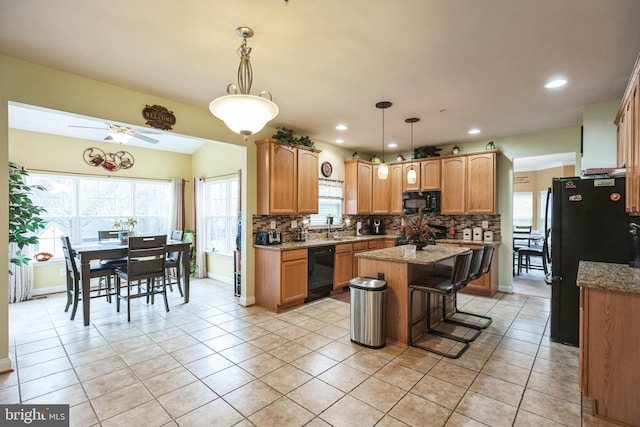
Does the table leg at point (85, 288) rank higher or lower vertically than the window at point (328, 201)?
lower

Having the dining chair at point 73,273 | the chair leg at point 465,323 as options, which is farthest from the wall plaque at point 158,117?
the chair leg at point 465,323

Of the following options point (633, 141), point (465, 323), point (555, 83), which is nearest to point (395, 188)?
point (465, 323)

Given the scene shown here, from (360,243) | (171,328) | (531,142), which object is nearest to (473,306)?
(360,243)

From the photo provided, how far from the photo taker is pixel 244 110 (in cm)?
195

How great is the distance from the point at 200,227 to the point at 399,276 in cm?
466

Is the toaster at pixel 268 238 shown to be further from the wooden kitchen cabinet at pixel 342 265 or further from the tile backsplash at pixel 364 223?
the wooden kitchen cabinet at pixel 342 265

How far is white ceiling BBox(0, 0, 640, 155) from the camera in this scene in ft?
6.48

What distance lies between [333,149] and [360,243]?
195 centimetres

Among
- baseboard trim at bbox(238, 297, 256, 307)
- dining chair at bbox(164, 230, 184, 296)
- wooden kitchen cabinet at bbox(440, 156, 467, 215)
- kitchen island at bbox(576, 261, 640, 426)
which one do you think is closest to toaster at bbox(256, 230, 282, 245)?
baseboard trim at bbox(238, 297, 256, 307)

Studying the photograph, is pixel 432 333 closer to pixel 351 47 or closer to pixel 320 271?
pixel 320 271

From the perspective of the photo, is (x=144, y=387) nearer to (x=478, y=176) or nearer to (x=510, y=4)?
(x=510, y=4)

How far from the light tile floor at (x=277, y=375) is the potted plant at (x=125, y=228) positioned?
1.18m

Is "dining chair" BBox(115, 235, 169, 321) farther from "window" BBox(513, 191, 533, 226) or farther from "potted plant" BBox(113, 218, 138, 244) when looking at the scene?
"window" BBox(513, 191, 533, 226)

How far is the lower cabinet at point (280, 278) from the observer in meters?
4.20
